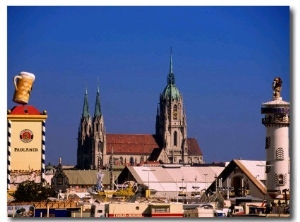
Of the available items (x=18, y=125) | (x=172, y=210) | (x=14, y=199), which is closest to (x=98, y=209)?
(x=172, y=210)

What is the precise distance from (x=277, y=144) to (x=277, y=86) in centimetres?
654

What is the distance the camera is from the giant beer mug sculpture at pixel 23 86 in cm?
3500

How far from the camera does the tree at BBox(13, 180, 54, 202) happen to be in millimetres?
43844

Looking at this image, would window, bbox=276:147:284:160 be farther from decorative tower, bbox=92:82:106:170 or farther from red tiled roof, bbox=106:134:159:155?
red tiled roof, bbox=106:134:159:155

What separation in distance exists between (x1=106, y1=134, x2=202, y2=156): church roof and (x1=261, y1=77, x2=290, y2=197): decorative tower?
8280 cm

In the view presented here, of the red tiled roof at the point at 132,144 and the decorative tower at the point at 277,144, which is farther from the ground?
the red tiled roof at the point at 132,144

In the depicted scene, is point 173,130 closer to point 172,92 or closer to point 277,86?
point 172,92

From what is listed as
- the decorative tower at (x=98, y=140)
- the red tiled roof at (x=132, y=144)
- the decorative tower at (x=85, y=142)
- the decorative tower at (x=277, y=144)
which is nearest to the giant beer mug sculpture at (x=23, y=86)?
the decorative tower at (x=277, y=144)

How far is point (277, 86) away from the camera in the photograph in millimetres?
37375

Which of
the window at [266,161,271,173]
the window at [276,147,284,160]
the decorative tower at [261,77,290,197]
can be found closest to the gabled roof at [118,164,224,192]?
the window at [266,161,271,173]

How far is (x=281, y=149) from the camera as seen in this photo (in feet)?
142

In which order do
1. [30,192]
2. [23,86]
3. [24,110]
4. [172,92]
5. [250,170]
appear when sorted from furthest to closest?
[172,92] → [250,170] → [24,110] → [30,192] → [23,86]

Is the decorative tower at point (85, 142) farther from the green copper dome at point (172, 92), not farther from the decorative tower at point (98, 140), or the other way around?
the green copper dome at point (172, 92)

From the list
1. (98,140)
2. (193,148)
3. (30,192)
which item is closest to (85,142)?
(98,140)
